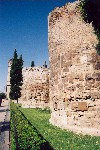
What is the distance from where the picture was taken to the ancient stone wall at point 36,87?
22.8 m

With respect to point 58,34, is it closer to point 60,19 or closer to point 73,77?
point 60,19

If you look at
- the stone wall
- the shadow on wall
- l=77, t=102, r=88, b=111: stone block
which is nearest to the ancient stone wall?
the stone wall

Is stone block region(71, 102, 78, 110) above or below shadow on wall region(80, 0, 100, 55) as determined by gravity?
below

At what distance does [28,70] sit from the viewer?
23859 mm

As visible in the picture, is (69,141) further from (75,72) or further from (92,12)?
(92,12)

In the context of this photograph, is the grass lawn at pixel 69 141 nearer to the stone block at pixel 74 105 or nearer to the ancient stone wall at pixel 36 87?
the stone block at pixel 74 105

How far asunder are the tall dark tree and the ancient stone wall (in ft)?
73.3

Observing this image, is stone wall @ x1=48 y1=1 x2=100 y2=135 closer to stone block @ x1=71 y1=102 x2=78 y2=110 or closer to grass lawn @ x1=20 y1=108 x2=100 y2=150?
stone block @ x1=71 y1=102 x2=78 y2=110

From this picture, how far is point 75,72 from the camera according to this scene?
8961mm

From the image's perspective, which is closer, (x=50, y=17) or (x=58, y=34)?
(x=58, y=34)

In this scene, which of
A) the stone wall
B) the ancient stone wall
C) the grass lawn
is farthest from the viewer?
the ancient stone wall

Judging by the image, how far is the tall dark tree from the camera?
46562 millimetres

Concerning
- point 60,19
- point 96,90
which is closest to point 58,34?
point 60,19

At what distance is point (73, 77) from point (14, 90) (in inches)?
1511
